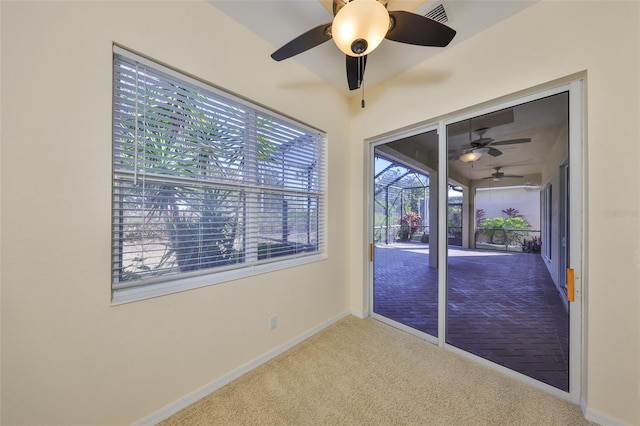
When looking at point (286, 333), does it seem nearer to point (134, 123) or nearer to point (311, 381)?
point (311, 381)

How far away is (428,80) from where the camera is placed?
2303 millimetres

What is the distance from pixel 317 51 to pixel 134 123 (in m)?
1.70

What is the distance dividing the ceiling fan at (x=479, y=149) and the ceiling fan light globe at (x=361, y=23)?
4.96 ft

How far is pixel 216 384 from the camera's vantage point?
1.77 m

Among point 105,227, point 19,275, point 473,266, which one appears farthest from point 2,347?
point 473,266

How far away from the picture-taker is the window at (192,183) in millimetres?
1458

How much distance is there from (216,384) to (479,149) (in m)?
3.05

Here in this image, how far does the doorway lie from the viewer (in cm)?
174

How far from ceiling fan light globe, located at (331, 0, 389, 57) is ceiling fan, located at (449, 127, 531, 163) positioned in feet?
4.96

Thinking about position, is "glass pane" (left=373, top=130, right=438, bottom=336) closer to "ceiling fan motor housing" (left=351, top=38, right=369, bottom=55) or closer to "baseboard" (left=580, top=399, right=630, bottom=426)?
"baseboard" (left=580, top=399, right=630, bottom=426)

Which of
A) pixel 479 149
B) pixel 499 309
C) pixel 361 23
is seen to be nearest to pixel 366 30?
pixel 361 23

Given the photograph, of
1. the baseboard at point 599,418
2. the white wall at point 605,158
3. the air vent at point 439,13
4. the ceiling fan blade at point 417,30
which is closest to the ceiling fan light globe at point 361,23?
the ceiling fan blade at point 417,30

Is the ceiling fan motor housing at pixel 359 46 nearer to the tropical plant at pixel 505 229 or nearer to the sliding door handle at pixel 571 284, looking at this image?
the tropical plant at pixel 505 229

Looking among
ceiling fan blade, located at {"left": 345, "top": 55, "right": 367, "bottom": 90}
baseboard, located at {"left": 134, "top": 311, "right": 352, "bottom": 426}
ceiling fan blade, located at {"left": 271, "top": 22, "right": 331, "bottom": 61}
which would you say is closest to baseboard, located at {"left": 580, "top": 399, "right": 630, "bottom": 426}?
baseboard, located at {"left": 134, "top": 311, "right": 352, "bottom": 426}
